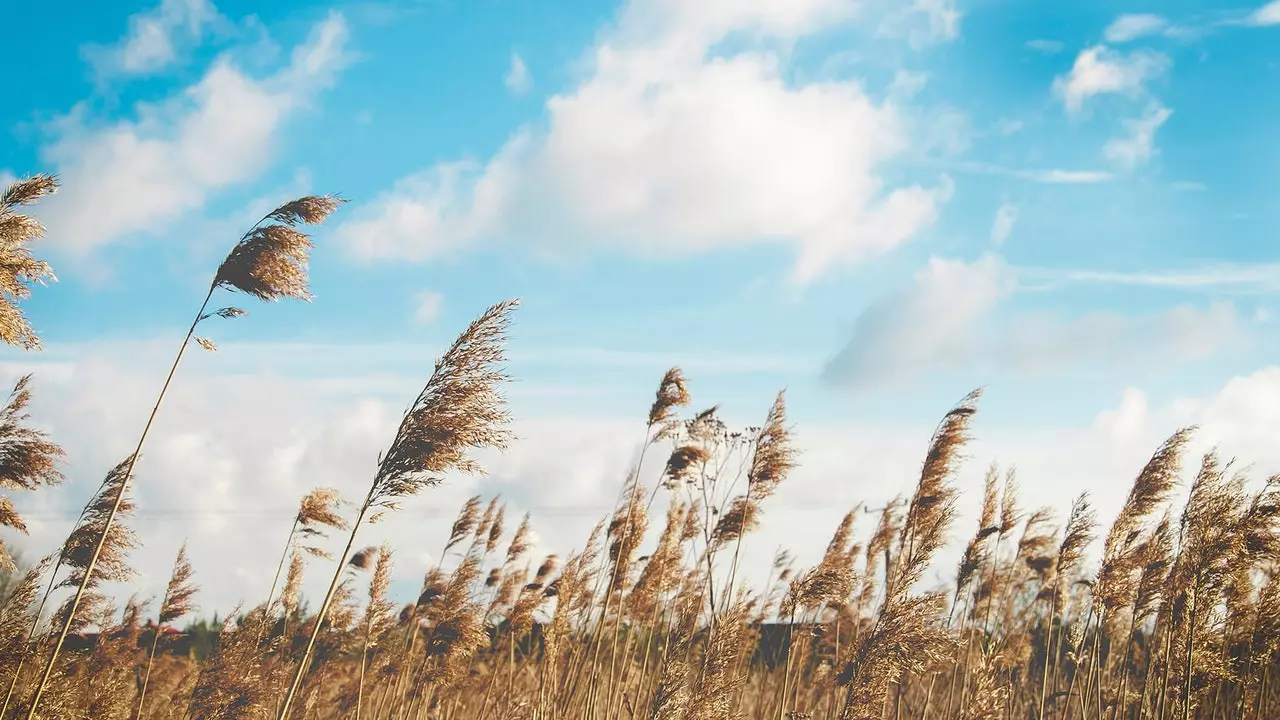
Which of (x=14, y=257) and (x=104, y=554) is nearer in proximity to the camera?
(x=14, y=257)

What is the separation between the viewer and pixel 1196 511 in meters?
7.28

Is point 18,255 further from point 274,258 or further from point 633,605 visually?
point 633,605

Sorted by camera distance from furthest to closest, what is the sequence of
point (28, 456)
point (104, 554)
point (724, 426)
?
point (724, 426) < point (104, 554) < point (28, 456)

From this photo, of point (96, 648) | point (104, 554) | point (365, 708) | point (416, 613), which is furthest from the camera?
point (365, 708)

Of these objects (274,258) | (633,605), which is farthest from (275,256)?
(633,605)

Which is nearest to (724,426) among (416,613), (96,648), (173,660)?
(416,613)

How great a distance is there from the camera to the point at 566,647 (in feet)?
36.0

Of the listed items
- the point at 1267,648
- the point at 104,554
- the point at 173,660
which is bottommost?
the point at 173,660

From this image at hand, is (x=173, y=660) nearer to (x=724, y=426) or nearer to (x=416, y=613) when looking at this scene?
(x=416, y=613)

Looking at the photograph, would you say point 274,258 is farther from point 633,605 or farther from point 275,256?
point 633,605

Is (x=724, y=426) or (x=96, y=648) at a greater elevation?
(x=724, y=426)

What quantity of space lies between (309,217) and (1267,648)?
300 inches

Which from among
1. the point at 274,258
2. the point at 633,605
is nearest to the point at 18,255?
the point at 274,258

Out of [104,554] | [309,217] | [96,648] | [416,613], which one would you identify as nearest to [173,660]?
[96,648]
